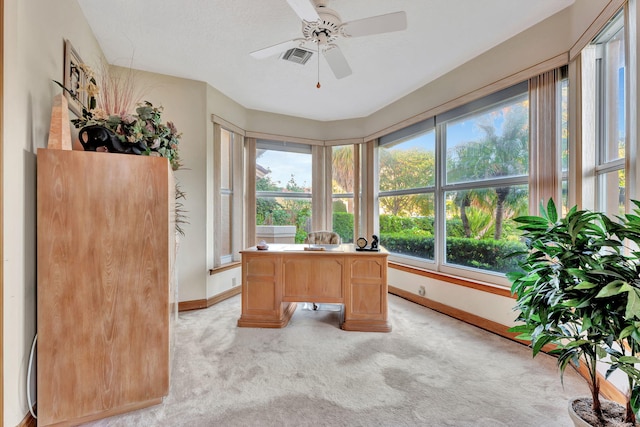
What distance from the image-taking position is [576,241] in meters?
1.30

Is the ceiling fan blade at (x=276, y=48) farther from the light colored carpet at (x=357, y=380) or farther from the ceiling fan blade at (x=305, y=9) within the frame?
the light colored carpet at (x=357, y=380)

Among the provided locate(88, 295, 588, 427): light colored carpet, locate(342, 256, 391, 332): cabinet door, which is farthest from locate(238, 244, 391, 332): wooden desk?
locate(88, 295, 588, 427): light colored carpet

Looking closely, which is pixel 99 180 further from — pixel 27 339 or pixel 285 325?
pixel 285 325

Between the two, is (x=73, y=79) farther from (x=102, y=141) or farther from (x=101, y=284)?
(x=101, y=284)

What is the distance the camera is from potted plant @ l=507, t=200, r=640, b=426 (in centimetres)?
111

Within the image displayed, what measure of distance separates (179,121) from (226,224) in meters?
1.57

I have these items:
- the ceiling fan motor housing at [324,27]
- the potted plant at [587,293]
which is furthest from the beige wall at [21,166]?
the potted plant at [587,293]

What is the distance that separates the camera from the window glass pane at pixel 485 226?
9.30 feet

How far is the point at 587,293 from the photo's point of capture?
3.88 feet

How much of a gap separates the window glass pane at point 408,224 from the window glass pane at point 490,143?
59 centimetres

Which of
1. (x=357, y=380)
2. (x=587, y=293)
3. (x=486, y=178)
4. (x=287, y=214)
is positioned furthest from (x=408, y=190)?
(x=587, y=293)

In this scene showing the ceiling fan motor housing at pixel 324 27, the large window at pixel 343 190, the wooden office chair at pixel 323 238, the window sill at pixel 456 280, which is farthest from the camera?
the large window at pixel 343 190

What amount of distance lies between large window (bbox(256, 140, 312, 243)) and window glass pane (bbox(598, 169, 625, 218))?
379cm

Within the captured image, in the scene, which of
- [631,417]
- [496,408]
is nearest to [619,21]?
[631,417]
